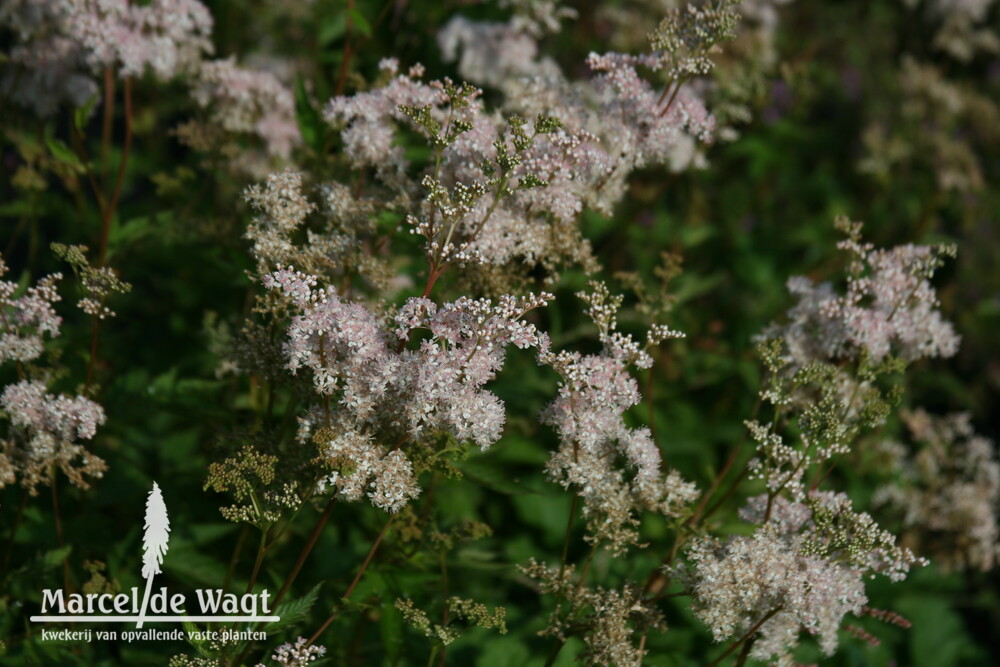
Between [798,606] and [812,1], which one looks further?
[812,1]

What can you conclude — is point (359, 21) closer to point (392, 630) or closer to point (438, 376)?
point (438, 376)

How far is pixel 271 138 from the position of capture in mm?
4391

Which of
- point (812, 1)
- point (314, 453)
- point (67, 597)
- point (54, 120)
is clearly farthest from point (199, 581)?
point (812, 1)

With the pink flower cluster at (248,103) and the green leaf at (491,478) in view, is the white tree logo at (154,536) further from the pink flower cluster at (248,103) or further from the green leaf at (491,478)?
the pink flower cluster at (248,103)

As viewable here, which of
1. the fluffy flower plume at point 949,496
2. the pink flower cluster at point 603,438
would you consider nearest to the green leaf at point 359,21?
the pink flower cluster at point 603,438

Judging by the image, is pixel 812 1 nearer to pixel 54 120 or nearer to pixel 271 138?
pixel 271 138

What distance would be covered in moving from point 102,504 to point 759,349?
2896 millimetres

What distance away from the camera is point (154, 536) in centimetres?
342

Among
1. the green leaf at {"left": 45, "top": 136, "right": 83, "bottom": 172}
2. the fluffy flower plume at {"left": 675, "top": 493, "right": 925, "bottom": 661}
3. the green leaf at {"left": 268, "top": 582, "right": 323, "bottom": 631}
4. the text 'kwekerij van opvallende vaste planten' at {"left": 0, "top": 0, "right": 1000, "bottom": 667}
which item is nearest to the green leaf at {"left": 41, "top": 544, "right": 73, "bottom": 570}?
the text 'kwekerij van opvallende vaste planten' at {"left": 0, "top": 0, "right": 1000, "bottom": 667}

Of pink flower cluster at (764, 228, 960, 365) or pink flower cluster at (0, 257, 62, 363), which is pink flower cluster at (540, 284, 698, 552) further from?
pink flower cluster at (0, 257, 62, 363)

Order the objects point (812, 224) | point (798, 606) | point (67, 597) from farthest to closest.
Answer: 1. point (812, 224)
2. point (67, 597)
3. point (798, 606)

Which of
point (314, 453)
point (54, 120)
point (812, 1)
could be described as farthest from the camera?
point (812, 1)

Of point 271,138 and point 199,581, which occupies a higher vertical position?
point 271,138

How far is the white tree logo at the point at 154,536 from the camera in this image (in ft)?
11.0
